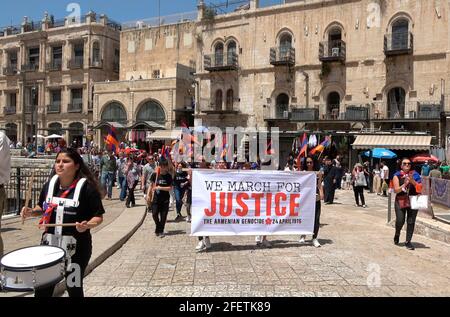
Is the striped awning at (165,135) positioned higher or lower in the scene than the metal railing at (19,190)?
higher

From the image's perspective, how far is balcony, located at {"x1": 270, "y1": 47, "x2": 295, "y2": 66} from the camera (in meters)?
34.2

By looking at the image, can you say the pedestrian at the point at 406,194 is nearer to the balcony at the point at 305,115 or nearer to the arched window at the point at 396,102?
the arched window at the point at 396,102

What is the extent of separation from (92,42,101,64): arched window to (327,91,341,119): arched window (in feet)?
77.6

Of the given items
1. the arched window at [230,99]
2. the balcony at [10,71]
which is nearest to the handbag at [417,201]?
the arched window at [230,99]

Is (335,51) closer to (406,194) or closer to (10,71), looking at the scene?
(406,194)

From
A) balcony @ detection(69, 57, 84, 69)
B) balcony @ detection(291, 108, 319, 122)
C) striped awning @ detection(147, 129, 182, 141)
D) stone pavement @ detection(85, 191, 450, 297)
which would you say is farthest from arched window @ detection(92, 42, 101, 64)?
stone pavement @ detection(85, 191, 450, 297)

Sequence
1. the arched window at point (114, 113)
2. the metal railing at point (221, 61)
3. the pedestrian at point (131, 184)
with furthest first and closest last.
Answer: the arched window at point (114, 113) → the metal railing at point (221, 61) → the pedestrian at point (131, 184)

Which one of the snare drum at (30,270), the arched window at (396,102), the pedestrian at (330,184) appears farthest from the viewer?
the arched window at (396,102)

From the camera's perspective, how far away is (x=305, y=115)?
32844 mm

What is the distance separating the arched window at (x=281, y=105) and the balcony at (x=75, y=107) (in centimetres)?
2057

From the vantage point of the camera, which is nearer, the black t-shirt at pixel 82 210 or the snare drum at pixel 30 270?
the snare drum at pixel 30 270

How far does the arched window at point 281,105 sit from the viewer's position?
35156mm

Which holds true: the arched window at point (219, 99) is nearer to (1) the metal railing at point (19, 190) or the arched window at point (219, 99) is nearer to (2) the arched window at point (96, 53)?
A: (2) the arched window at point (96, 53)

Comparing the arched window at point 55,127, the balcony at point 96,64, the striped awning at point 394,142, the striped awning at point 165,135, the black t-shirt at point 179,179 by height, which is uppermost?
the balcony at point 96,64
